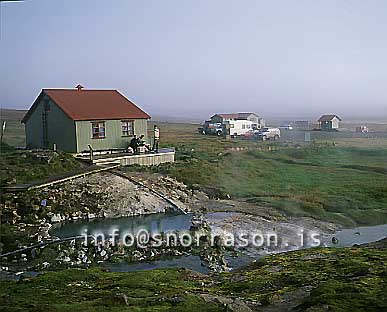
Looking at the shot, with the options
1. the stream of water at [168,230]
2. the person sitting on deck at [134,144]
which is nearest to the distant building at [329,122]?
the stream of water at [168,230]

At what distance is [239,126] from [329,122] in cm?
227

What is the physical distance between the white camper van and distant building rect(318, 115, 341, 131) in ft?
4.32

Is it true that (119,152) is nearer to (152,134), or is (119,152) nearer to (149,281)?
(152,134)

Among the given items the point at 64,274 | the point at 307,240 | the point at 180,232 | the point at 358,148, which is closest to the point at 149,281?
the point at 64,274

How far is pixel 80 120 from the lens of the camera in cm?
794

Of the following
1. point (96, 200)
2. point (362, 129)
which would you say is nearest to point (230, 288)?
point (362, 129)

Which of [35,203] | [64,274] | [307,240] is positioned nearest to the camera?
[64,274]

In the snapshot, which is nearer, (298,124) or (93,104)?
(298,124)

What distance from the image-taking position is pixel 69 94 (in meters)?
8.13

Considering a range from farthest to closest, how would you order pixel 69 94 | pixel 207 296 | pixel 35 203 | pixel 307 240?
pixel 69 94 < pixel 35 203 < pixel 307 240 < pixel 207 296

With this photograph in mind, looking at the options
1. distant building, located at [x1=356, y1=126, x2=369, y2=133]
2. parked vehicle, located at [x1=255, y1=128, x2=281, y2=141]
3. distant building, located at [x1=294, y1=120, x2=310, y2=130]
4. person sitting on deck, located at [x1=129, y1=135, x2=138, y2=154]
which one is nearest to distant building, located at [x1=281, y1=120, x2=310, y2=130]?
distant building, located at [x1=294, y1=120, x2=310, y2=130]

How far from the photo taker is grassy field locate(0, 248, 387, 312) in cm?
244

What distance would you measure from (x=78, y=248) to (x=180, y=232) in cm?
106

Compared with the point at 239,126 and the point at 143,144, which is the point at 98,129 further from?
the point at 239,126
